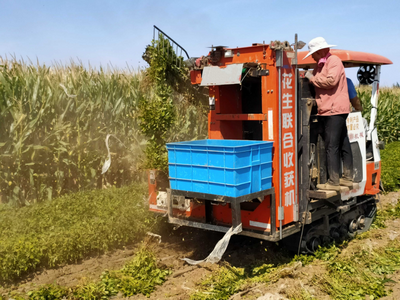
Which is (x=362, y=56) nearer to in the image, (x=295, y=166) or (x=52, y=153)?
(x=295, y=166)

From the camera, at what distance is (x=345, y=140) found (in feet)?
19.5

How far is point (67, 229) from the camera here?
20.5ft

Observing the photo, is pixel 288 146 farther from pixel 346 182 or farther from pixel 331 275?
pixel 331 275

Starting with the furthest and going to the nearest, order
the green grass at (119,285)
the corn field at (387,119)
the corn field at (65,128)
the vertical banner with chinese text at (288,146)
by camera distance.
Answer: the corn field at (387,119), the corn field at (65,128), the vertical banner with chinese text at (288,146), the green grass at (119,285)

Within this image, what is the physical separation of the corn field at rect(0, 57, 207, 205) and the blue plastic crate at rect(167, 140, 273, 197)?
2284 millimetres

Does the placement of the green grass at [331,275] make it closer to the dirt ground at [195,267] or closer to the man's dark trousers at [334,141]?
the dirt ground at [195,267]

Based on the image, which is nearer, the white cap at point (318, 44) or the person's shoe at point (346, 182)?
the white cap at point (318, 44)

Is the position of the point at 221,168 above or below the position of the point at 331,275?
above

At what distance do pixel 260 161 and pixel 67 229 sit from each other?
3155 millimetres

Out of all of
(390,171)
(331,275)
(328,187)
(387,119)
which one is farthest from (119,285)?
(387,119)

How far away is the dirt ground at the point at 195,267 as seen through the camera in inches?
188

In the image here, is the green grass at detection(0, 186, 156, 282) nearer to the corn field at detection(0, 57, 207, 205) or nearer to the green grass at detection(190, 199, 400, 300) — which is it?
the corn field at detection(0, 57, 207, 205)

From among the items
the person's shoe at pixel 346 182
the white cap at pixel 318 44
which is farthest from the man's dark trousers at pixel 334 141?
the white cap at pixel 318 44

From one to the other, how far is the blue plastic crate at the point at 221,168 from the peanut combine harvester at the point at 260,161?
0.01 m
